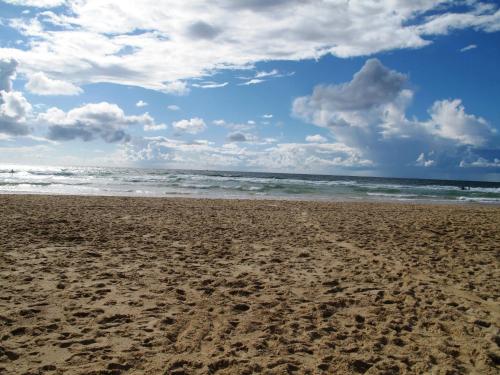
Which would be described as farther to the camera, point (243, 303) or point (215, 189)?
point (215, 189)

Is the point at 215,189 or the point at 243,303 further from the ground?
the point at 215,189

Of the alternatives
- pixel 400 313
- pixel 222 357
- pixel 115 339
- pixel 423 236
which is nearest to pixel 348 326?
pixel 400 313

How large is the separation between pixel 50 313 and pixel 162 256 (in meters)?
2.98

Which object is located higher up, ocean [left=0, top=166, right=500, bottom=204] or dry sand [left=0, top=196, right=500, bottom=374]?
ocean [left=0, top=166, right=500, bottom=204]

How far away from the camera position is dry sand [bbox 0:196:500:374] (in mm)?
3547

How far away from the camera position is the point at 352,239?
9500 mm

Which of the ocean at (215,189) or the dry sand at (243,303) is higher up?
the ocean at (215,189)

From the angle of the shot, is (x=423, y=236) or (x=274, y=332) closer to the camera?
(x=274, y=332)

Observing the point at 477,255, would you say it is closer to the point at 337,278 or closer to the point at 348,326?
the point at 337,278

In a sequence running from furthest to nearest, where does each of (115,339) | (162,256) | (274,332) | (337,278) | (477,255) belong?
(477,255), (162,256), (337,278), (274,332), (115,339)

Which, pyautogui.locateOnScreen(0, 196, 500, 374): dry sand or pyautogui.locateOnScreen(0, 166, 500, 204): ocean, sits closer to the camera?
pyautogui.locateOnScreen(0, 196, 500, 374): dry sand

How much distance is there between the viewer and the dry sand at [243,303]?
3.55 m

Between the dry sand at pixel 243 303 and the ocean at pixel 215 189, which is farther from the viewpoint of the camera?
the ocean at pixel 215 189

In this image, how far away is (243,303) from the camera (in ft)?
16.4
